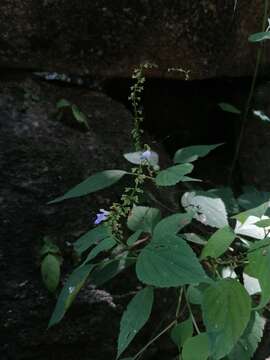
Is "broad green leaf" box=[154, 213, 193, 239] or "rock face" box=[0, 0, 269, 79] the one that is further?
"rock face" box=[0, 0, 269, 79]

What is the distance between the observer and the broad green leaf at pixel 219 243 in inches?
36.5

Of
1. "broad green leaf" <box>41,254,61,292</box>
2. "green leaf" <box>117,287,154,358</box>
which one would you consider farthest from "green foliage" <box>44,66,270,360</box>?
"broad green leaf" <box>41,254,61,292</box>

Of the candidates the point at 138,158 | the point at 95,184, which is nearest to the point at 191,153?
the point at 138,158

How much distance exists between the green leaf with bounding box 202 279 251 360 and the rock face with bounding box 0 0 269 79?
1179 mm

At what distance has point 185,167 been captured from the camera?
1.05 metres

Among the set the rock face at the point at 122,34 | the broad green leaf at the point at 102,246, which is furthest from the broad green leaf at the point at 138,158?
the rock face at the point at 122,34

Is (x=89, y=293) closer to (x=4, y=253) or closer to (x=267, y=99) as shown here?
(x=4, y=253)

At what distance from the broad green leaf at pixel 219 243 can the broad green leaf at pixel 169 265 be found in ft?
0.27

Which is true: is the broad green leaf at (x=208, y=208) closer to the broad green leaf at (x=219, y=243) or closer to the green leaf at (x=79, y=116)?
the broad green leaf at (x=219, y=243)

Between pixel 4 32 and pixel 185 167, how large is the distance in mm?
961

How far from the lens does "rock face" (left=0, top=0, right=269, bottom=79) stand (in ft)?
5.62

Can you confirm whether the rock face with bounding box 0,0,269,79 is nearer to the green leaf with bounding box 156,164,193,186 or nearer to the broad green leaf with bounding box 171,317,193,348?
the green leaf with bounding box 156,164,193,186

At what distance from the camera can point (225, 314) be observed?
2.74 ft

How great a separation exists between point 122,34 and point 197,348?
1.24 meters
